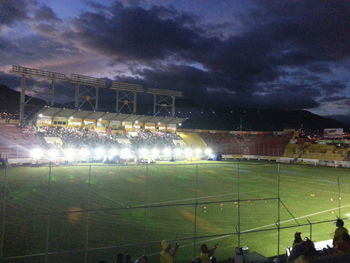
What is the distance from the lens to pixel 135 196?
74.4 ft

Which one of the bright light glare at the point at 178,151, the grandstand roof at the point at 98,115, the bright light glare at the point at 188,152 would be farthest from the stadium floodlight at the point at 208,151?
the grandstand roof at the point at 98,115

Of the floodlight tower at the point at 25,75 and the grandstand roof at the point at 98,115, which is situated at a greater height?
the floodlight tower at the point at 25,75

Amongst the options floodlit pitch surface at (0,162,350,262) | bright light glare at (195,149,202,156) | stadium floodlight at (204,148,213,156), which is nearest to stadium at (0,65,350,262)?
floodlit pitch surface at (0,162,350,262)

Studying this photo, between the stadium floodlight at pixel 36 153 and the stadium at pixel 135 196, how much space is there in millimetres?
194

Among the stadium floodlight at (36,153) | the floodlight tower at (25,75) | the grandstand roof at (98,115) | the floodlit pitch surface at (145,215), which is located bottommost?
the floodlit pitch surface at (145,215)

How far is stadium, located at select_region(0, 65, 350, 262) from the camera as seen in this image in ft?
39.8

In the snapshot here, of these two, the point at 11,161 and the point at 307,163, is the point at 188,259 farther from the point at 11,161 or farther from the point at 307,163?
the point at 307,163

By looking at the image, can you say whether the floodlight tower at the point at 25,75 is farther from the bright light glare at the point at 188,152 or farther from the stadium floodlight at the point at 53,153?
the bright light glare at the point at 188,152

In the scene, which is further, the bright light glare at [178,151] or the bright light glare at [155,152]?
the bright light glare at [178,151]

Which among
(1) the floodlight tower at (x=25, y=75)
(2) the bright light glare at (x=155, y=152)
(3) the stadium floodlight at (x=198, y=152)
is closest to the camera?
(1) the floodlight tower at (x=25, y=75)

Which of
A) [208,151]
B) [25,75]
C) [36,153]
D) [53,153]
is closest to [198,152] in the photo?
[208,151]

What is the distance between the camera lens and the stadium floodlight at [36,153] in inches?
1692

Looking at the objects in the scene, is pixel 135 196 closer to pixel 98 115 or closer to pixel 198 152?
pixel 98 115

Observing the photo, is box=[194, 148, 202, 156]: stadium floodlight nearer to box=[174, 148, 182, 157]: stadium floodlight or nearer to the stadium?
the stadium
